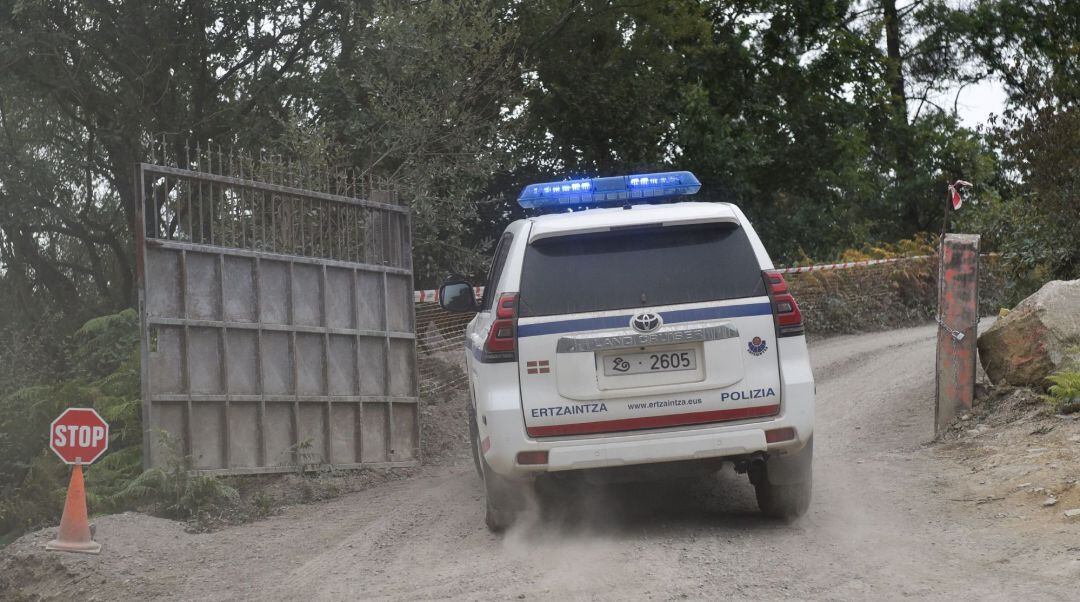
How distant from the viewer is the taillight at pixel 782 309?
6777mm

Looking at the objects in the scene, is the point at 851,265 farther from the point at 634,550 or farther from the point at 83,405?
the point at 634,550

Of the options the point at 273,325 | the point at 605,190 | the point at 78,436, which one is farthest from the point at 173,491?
the point at 605,190

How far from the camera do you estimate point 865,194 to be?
1262 inches

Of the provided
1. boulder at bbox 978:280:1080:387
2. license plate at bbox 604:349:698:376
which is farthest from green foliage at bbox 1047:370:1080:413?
license plate at bbox 604:349:698:376

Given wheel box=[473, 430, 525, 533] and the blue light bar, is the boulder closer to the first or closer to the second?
the blue light bar

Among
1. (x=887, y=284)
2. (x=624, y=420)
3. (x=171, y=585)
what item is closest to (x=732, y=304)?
(x=624, y=420)

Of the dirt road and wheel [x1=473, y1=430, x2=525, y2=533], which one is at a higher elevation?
wheel [x1=473, y1=430, x2=525, y2=533]

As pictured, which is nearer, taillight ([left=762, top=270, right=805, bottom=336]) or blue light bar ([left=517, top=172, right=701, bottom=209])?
taillight ([left=762, top=270, right=805, bottom=336])

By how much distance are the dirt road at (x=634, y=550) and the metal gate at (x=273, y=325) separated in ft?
2.61

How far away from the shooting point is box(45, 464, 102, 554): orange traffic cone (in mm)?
7441

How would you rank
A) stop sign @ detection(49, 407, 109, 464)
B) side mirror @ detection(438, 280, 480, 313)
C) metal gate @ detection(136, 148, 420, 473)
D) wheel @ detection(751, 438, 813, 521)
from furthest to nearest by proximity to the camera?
metal gate @ detection(136, 148, 420, 473) < side mirror @ detection(438, 280, 480, 313) < stop sign @ detection(49, 407, 109, 464) < wheel @ detection(751, 438, 813, 521)

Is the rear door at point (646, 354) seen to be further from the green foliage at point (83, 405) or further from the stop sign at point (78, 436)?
the green foliage at point (83, 405)

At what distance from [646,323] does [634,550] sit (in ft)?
4.14

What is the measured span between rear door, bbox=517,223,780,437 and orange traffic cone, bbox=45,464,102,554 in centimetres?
297
